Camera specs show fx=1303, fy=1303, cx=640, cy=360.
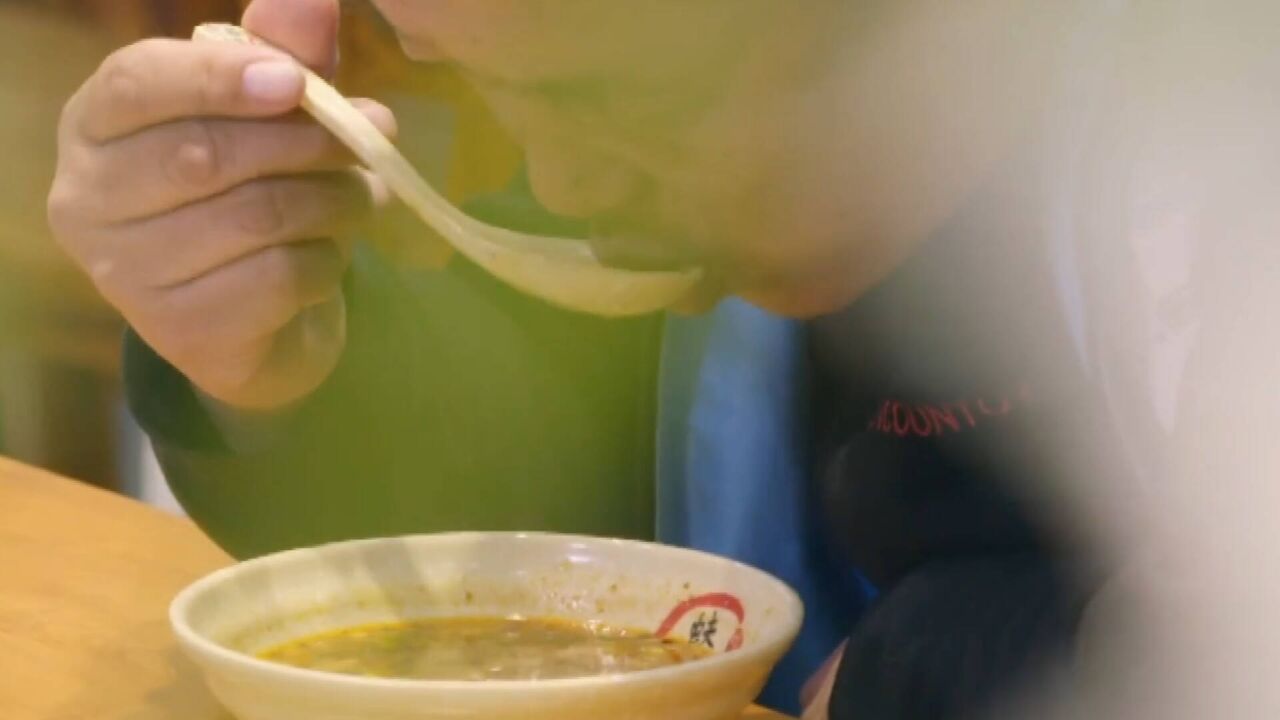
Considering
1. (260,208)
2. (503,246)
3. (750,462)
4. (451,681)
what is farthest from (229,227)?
(750,462)

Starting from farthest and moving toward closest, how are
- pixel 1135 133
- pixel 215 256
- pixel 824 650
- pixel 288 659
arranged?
pixel 824 650, pixel 215 256, pixel 288 659, pixel 1135 133

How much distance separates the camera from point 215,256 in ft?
1.91

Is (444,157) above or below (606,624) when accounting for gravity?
above

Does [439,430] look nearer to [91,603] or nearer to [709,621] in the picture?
[91,603]

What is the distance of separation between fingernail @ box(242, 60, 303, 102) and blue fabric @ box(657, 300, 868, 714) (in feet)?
0.85

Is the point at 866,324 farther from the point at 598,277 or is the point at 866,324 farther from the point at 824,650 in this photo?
the point at 824,650

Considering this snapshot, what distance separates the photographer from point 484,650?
1.59 feet

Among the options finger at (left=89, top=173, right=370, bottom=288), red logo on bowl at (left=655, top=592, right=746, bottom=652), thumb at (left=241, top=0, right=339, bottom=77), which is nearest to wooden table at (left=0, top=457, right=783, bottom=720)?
red logo on bowl at (left=655, top=592, right=746, bottom=652)

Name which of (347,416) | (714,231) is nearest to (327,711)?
(714,231)

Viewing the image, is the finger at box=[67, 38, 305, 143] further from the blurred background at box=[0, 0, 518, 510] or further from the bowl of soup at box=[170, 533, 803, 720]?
the bowl of soup at box=[170, 533, 803, 720]

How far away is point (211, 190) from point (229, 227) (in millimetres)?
20

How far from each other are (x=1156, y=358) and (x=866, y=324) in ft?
0.61

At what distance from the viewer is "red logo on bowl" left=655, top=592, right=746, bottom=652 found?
48cm

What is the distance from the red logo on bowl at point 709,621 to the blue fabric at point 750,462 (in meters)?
0.16
